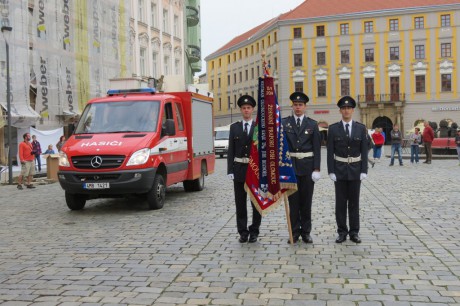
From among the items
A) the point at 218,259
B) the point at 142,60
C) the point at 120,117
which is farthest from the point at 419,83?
the point at 218,259

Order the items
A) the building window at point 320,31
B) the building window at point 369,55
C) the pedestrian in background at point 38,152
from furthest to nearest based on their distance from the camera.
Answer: the building window at point 320,31 < the building window at point 369,55 < the pedestrian in background at point 38,152

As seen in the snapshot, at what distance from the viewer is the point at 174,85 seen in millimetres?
13742

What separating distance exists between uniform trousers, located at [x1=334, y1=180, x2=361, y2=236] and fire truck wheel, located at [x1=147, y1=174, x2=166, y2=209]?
4.48 metres

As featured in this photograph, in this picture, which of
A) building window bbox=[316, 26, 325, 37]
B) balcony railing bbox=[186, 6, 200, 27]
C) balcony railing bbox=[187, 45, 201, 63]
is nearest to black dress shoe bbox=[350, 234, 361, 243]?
balcony railing bbox=[186, 6, 200, 27]

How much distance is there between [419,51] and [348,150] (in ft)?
196

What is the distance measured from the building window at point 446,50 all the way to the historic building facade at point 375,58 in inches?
4.2

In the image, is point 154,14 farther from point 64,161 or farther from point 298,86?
point 64,161

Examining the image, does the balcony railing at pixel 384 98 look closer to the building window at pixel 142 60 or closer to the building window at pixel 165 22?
the building window at pixel 165 22

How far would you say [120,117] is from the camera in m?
11.5

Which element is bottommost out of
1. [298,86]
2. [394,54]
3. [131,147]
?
[131,147]

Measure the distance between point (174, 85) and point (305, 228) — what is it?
722 centimetres

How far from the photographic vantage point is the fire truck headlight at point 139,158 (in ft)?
34.2

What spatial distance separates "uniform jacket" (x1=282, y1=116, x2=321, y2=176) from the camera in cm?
732

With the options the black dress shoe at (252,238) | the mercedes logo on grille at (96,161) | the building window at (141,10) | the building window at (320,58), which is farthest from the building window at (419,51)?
the black dress shoe at (252,238)
